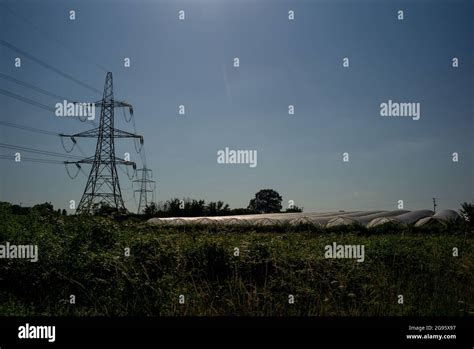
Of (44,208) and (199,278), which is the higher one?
(44,208)

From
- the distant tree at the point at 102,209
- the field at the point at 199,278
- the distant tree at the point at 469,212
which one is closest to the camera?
the field at the point at 199,278

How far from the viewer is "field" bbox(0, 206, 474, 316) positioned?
5.59 meters

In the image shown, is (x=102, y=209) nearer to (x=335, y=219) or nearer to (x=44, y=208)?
(x=44, y=208)

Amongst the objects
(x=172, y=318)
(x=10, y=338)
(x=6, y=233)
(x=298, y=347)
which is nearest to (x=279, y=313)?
(x=298, y=347)

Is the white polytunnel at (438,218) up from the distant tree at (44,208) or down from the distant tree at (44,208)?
down

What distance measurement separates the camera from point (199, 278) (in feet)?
23.4

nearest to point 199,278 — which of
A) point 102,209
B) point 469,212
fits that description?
point 102,209

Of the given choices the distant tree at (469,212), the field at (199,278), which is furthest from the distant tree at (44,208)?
the distant tree at (469,212)

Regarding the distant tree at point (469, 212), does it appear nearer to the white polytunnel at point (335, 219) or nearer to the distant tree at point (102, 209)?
the white polytunnel at point (335, 219)

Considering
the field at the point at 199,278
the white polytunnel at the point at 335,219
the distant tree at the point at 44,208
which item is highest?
the distant tree at the point at 44,208

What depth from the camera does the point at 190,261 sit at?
748 centimetres

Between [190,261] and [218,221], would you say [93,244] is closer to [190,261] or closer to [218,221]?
[190,261]

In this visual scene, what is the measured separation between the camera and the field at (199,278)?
559cm

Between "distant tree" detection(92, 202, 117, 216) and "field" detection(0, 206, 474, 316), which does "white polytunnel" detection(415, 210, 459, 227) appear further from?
"distant tree" detection(92, 202, 117, 216)
